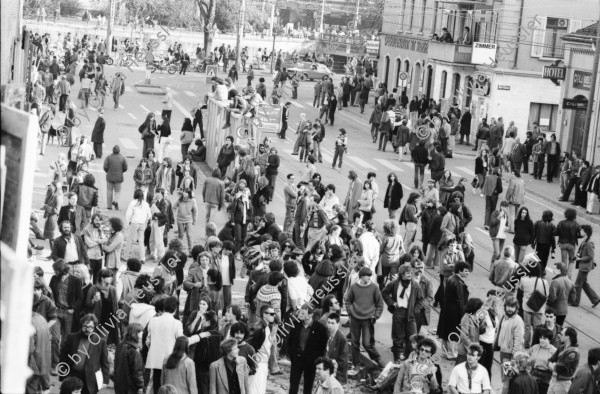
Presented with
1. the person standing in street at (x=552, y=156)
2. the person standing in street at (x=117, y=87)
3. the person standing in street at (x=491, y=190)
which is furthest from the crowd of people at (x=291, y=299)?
the person standing in street at (x=117, y=87)

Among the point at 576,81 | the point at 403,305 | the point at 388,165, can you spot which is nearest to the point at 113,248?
the point at 403,305

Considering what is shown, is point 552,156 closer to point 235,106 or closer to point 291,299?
point 235,106

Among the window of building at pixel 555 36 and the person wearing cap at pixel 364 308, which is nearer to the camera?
the person wearing cap at pixel 364 308

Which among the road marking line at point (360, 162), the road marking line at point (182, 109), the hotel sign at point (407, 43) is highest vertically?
the hotel sign at point (407, 43)

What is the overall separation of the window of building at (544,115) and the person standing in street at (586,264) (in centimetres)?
2740

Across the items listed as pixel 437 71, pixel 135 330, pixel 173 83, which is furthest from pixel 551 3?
pixel 135 330

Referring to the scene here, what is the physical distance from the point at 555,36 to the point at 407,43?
14.3m

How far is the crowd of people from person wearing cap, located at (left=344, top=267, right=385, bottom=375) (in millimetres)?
20

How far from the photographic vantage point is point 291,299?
1661cm

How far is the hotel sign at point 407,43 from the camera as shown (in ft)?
202

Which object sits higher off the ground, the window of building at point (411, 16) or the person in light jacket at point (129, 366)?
the window of building at point (411, 16)

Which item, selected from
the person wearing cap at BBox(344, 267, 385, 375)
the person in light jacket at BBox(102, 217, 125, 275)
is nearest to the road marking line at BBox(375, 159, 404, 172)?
the person in light jacket at BBox(102, 217, 125, 275)

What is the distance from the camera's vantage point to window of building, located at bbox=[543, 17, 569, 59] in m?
50.6

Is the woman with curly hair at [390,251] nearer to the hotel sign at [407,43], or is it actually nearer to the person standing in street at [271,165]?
the person standing in street at [271,165]
